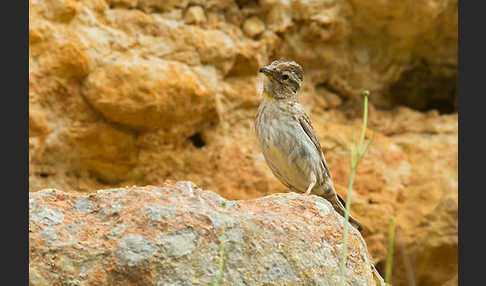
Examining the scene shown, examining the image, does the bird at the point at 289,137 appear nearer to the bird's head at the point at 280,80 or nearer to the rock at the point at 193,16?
the bird's head at the point at 280,80

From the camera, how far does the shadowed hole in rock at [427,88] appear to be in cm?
961

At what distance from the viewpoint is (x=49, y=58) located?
750 centimetres

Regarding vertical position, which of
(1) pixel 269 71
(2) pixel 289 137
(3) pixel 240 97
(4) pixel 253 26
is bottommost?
(2) pixel 289 137

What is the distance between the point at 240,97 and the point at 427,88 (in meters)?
2.82

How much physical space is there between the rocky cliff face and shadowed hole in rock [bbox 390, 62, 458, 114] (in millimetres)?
15

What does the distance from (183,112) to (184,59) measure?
24.9 inches

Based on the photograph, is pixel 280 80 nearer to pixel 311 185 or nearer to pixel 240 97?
pixel 311 185

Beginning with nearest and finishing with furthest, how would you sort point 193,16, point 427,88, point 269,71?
point 269,71
point 193,16
point 427,88

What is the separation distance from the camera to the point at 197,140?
8.53 metres

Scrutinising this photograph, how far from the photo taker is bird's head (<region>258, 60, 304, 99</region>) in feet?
22.2

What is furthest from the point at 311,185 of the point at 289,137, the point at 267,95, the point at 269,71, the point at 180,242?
the point at 180,242

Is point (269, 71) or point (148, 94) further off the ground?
point (269, 71)

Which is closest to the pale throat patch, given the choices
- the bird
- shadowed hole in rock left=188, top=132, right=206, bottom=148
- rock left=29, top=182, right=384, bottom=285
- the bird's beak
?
the bird

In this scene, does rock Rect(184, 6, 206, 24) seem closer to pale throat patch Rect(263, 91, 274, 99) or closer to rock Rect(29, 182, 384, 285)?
pale throat patch Rect(263, 91, 274, 99)
